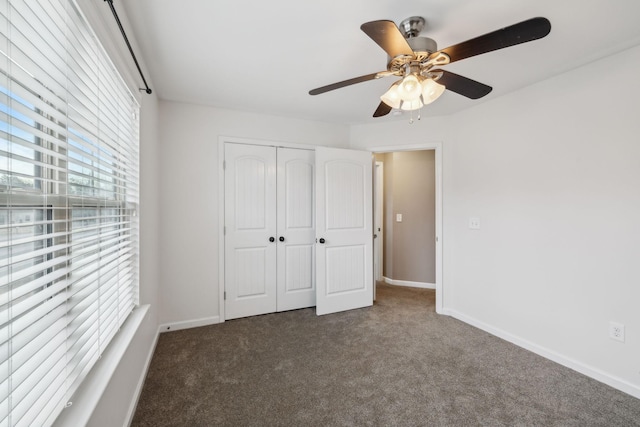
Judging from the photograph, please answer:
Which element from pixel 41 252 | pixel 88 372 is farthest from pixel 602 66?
pixel 88 372

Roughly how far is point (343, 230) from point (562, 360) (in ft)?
7.57

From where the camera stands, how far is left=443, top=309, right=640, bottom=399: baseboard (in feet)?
6.41

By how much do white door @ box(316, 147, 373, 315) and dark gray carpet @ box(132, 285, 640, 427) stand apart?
546 mm

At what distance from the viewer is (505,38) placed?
1.28m

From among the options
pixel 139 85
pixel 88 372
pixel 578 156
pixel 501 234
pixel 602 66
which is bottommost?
pixel 88 372

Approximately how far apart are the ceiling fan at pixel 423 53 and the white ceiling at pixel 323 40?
0.88ft

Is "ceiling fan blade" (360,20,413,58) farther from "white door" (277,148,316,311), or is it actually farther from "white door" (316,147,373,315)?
"white door" (277,148,316,311)

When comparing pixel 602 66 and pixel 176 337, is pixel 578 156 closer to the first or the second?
pixel 602 66

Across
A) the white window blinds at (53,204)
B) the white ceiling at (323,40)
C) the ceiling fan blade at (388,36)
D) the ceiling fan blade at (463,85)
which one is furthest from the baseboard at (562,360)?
the white window blinds at (53,204)

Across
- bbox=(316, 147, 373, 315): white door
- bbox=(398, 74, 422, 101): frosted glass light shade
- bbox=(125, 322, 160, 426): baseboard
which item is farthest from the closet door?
bbox=(398, 74, 422, 101): frosted glass light shade

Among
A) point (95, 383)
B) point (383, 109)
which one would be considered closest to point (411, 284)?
point (383, 109)

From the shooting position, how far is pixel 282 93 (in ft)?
8.95

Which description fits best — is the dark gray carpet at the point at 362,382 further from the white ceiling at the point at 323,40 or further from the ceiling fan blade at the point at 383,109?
the white ceiling at the point at 323,40

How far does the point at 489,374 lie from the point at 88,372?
2569mm
